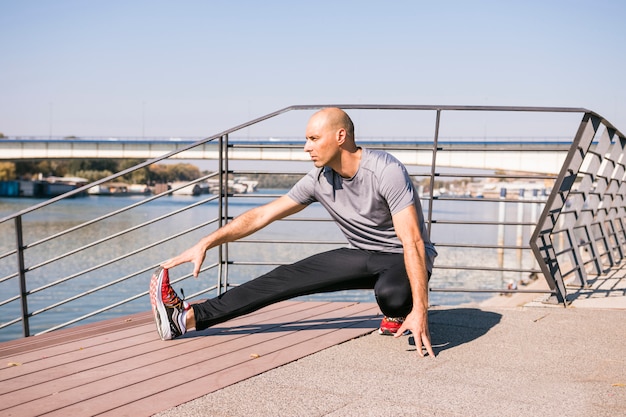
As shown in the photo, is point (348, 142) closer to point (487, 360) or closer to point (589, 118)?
point (487, 360)

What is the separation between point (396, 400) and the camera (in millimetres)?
2506

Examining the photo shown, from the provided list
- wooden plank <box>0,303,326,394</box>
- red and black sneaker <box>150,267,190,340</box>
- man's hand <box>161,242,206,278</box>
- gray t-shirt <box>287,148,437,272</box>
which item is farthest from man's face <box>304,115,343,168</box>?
wooden plank <box>0,303,326,394</box>

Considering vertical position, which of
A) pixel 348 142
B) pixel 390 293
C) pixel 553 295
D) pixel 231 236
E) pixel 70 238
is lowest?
pixel 70 238

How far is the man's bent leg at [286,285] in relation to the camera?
3398mm

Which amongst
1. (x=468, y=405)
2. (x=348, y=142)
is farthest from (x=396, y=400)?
(x=348, y=142)

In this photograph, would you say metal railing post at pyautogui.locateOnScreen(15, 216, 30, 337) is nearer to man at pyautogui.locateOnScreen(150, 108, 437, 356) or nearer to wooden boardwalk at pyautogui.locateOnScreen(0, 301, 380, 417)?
wooden boardwalk at pyautogui.locateOnScreen(0, 301, 380, 417)

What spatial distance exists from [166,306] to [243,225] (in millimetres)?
552

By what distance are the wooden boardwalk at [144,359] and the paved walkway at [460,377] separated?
0.14 m

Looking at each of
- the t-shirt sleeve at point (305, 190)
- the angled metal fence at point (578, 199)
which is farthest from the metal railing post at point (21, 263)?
the angled metal fence at point (578, 199)

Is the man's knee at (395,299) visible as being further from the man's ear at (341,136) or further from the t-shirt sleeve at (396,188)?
the man's ear at (341,136)

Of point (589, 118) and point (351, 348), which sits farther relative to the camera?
point (589, 118)

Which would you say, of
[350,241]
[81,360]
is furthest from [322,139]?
[81,360]

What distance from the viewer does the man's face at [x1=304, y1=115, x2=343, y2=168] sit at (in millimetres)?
3236

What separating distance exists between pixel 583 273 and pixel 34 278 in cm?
1939
